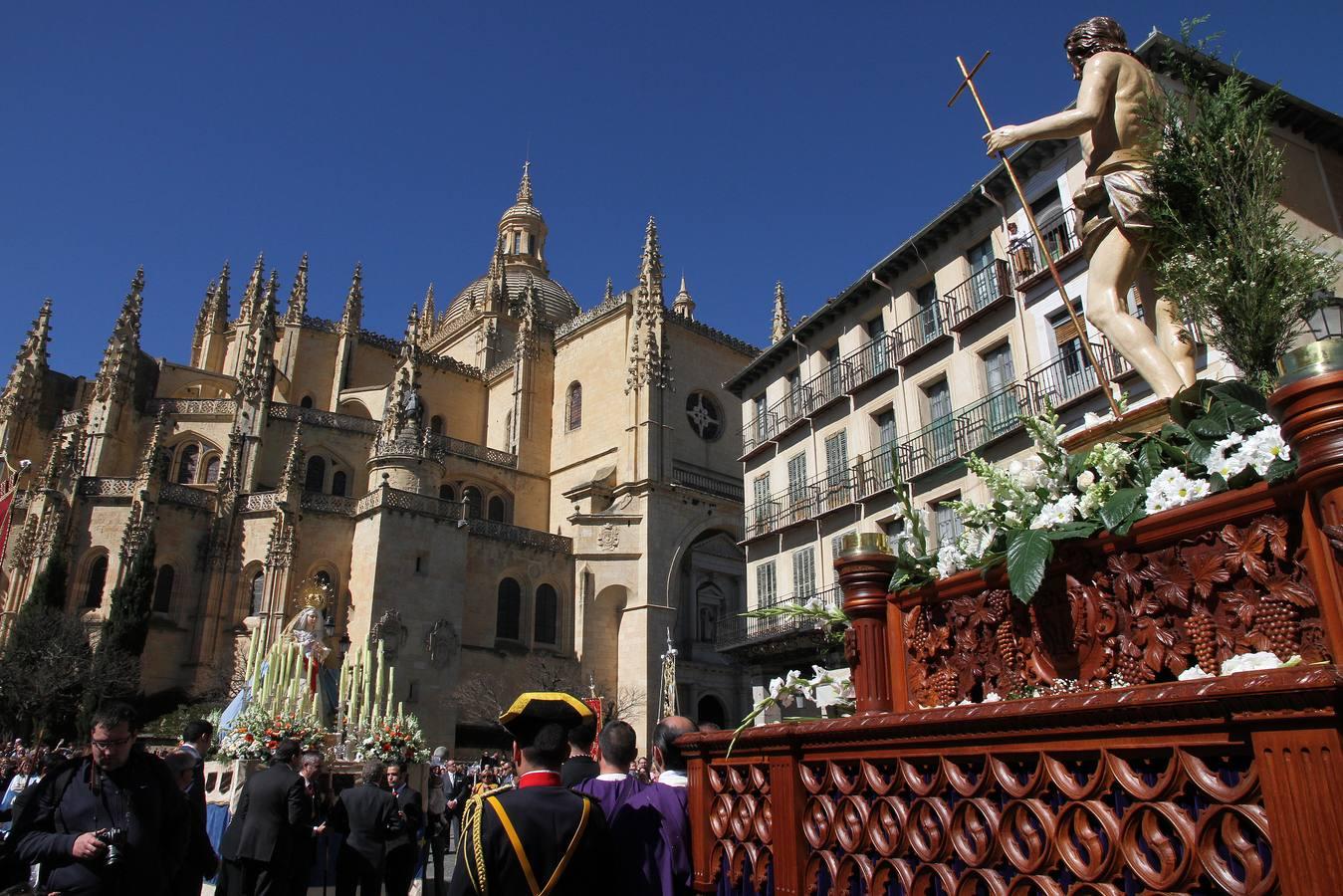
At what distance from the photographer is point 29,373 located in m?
36.2

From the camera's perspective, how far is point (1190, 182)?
4.00m

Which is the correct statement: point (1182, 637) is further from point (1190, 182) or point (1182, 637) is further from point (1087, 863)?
point (1190, 182)

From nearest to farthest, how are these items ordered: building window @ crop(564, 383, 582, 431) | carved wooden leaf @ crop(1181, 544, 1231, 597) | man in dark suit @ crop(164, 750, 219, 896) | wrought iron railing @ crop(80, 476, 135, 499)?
1. carved wooden leaf @ crop(1181, 544, 1231, 597)
2. man in dark suit @ crop(164, 750, 219, 896)
3. wrought iron railing @ crop(80, 476, 135, 499)
4. building window @ crop(564, 383, 582, 431)

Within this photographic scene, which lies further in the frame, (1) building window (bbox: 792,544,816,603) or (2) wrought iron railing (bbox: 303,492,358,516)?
(2) wrought iron railing (bbox: 303,492,358,516)

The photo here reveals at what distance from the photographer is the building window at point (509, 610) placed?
33.2 meters

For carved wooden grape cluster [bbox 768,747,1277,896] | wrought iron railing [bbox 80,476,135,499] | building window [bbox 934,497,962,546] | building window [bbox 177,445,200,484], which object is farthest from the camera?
building window [bbox 177,445,200,484]

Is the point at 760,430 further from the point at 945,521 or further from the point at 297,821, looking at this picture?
the point at 297,821

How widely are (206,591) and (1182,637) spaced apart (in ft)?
106

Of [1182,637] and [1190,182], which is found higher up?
[1190,182]

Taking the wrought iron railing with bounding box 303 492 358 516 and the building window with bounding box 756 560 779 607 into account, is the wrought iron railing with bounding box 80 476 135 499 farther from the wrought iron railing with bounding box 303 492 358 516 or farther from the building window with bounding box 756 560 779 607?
the building window with bounding box 756 560 779 607

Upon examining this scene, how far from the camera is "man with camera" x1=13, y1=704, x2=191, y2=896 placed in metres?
4.16

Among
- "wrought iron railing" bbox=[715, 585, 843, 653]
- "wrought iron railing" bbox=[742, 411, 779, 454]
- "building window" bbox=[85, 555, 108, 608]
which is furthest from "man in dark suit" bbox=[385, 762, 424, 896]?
"building window" bbox=[85, 555, 108, 608]

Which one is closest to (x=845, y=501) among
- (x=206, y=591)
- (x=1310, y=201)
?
(x=1310, y=201)

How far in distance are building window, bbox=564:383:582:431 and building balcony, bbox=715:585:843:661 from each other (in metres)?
16.9
